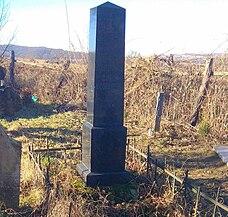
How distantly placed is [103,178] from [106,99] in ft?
3.54

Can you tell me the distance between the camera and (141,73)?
11.4 m

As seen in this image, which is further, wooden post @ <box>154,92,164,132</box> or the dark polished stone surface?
wooden post @ <box>154,92,164,132</box>

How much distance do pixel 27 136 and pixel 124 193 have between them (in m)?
4.81

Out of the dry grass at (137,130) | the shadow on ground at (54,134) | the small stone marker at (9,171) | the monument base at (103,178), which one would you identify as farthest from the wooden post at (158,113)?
the small stone marker at (9,171)

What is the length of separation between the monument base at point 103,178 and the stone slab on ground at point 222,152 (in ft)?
9.14

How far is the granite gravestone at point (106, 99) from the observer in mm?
4637

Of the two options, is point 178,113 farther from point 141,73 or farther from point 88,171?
point 88,171

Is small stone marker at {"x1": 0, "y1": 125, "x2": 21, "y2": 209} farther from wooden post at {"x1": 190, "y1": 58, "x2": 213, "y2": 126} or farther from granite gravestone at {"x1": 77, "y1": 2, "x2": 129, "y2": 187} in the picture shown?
wooden post at {"x1": 190, "y1": 58, "x2": 213, "y2": 126}

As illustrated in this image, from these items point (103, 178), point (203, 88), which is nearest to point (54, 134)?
point (203, 88)

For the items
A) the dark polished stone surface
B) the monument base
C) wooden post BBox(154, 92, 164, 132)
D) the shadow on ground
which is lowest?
the shadow on ground

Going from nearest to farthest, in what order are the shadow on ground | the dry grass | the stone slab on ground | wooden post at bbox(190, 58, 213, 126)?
the dry grass
the stone slab on ground
the shadow on ground
wooden post at bbox(190, 58, 213, 126)

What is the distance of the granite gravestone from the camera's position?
4.64 metres

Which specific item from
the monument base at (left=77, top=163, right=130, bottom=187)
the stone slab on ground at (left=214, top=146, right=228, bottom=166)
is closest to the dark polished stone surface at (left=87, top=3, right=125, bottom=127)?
the monument base at (left=77, top=163, right=130, bottom=187)

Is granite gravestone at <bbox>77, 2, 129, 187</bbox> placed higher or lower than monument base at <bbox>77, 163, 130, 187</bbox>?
higher
